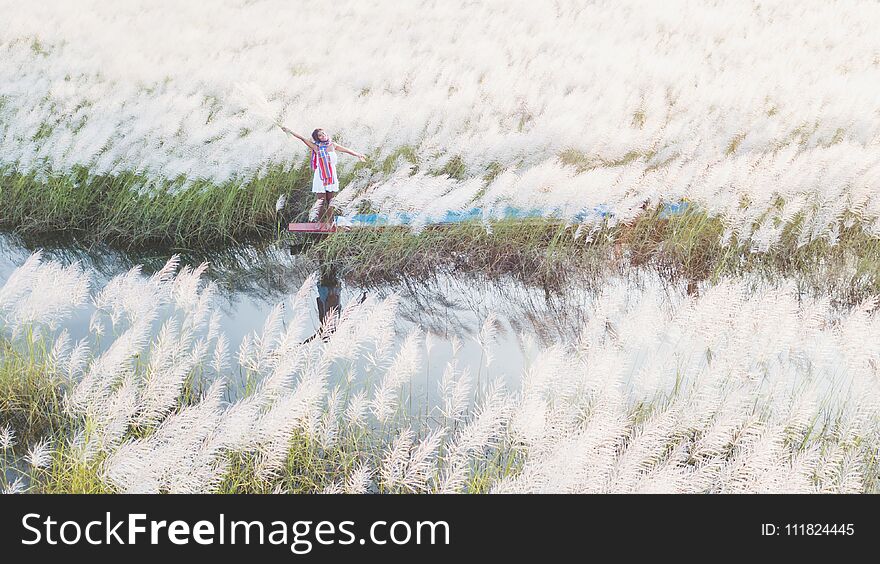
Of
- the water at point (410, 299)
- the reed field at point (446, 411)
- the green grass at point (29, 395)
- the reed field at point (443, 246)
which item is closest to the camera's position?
the reed field at point (446, 411)

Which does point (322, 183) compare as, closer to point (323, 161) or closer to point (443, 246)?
point (323, 161)

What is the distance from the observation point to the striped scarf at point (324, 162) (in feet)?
10.7

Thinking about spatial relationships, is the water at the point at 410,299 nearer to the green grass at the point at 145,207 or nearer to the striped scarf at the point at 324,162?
the green grass at the point at 145,207

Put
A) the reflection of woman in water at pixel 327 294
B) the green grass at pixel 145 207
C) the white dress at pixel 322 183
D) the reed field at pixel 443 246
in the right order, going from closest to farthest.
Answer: the reed field at pixel 443 246, the reflection of woman in water at pixel 327 294, the white dress at pixel 322 183, the green grass at pixel 145 207

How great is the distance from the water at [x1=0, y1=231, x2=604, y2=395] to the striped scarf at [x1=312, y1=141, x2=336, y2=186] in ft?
1.20

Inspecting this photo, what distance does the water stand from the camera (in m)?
2.38

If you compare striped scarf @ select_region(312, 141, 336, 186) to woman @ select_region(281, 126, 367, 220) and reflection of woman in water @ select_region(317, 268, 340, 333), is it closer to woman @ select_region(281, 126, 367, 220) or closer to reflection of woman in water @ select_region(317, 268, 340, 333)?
woman @ select_region(281, 126, 367, 220)

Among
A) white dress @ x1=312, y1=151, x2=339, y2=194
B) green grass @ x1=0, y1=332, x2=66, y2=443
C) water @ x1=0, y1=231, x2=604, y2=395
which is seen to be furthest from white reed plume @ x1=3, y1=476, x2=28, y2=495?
white dress @ x1=312, y1=151, x2=339, y2=194

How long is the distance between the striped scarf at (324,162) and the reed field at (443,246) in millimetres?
120

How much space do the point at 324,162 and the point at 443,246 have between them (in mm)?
619

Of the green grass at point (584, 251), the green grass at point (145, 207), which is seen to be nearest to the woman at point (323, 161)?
the green grass at point (584, 251)
